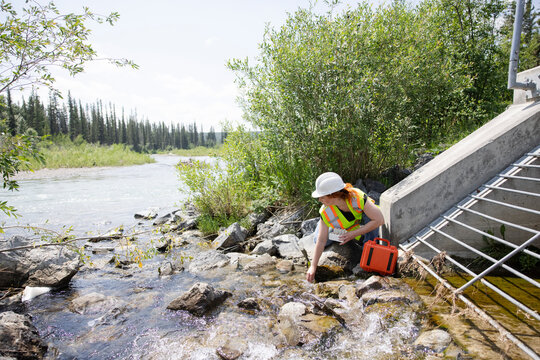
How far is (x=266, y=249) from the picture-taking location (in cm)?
611


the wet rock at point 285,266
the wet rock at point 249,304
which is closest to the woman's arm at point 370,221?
the wet rock at point 285,266

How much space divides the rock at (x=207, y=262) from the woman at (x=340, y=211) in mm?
2022

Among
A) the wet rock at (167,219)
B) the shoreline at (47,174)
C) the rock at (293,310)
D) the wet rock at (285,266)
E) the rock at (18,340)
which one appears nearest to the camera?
the rock at (18,340)

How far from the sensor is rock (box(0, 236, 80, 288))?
4676 millimetres

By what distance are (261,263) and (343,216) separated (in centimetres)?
189

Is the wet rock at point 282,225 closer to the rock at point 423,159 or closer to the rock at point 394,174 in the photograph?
the rock at point 394,174

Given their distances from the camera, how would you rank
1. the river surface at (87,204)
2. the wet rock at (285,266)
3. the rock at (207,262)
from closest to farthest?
the wet rock at (285,266), the rock at (207,262), the river surface at (87,204)

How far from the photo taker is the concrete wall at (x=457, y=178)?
4555 mm

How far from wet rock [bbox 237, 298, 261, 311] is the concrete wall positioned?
2.26 m

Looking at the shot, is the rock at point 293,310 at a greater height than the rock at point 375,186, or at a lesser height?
lesser

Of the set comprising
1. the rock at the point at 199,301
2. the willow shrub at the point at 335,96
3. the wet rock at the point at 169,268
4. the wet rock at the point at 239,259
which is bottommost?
the wet rock at the point at 169,268

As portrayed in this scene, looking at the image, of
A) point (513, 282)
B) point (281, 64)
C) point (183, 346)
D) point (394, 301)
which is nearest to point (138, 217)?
point (281, 64)

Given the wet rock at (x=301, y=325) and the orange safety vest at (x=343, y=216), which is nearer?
the wet rock at (x=301, y=325)

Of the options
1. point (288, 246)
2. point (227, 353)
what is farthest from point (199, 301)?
point (288, 246)
